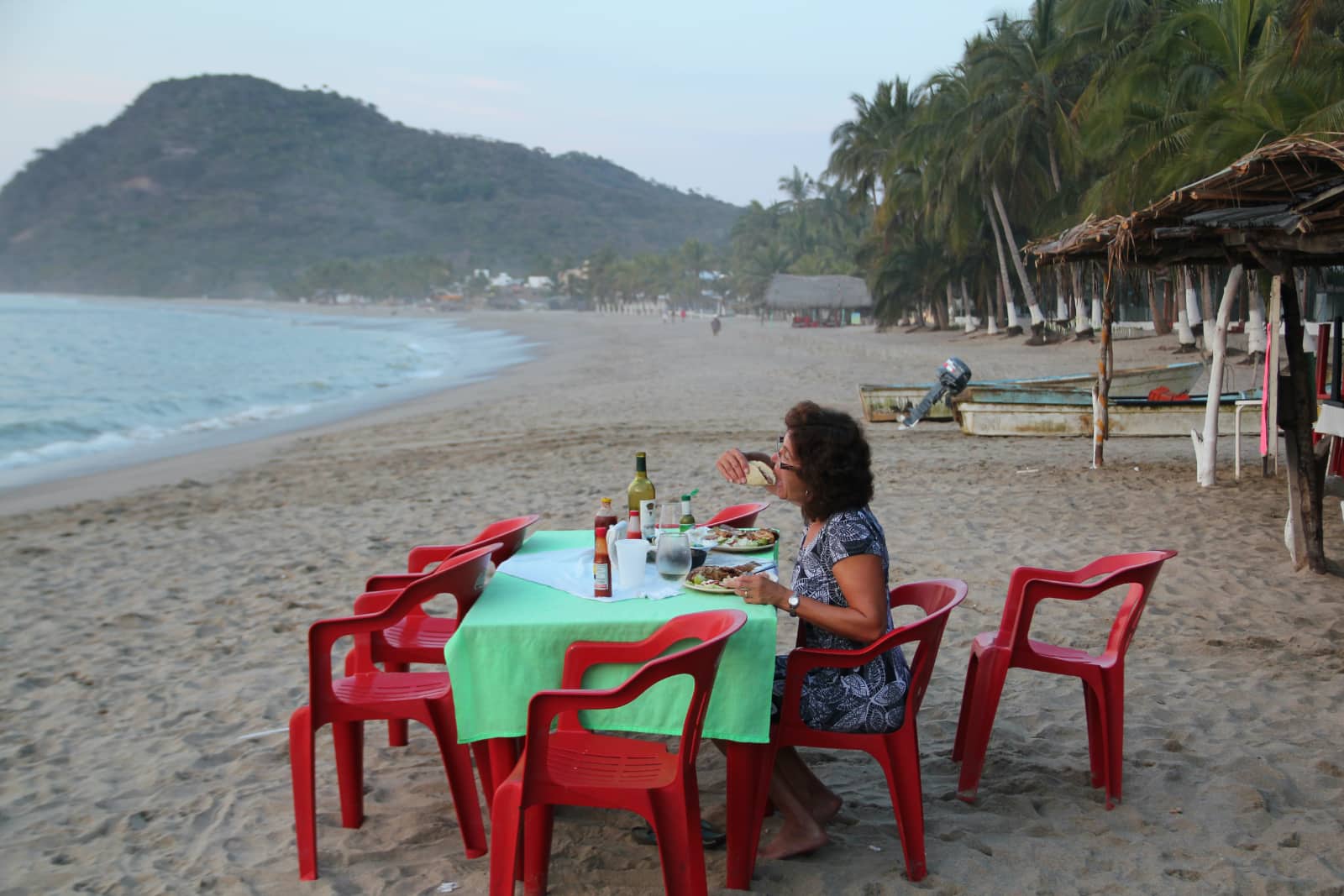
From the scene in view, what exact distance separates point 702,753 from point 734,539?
34.1 inches

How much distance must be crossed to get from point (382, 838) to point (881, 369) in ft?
65.1

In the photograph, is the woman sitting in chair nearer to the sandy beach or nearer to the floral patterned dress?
the floral patterned dress

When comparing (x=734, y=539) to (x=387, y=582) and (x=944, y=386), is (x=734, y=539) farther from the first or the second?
(x=944, y=386)

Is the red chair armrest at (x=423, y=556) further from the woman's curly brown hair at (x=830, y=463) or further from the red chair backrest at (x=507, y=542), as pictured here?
the woman's curly brown hair at (x=830, y=463)

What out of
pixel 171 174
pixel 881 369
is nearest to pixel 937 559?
pixel 881 369

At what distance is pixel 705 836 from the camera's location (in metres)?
2.99

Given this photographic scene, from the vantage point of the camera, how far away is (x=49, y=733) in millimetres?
4070

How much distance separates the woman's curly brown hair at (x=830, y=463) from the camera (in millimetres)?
2865

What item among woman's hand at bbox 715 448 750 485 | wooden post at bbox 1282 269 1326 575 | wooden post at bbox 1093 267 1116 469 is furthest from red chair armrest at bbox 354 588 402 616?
wooden post at bbox 1093 267 1116 469

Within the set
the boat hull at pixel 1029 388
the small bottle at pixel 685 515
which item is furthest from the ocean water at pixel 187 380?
the small bottle at pixel 685 515

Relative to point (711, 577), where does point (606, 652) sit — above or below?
below

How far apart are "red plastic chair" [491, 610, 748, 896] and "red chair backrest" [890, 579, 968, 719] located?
513mm

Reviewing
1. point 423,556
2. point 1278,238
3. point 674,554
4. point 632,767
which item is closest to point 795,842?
point 632,767

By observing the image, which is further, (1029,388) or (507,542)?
(1029,388)
